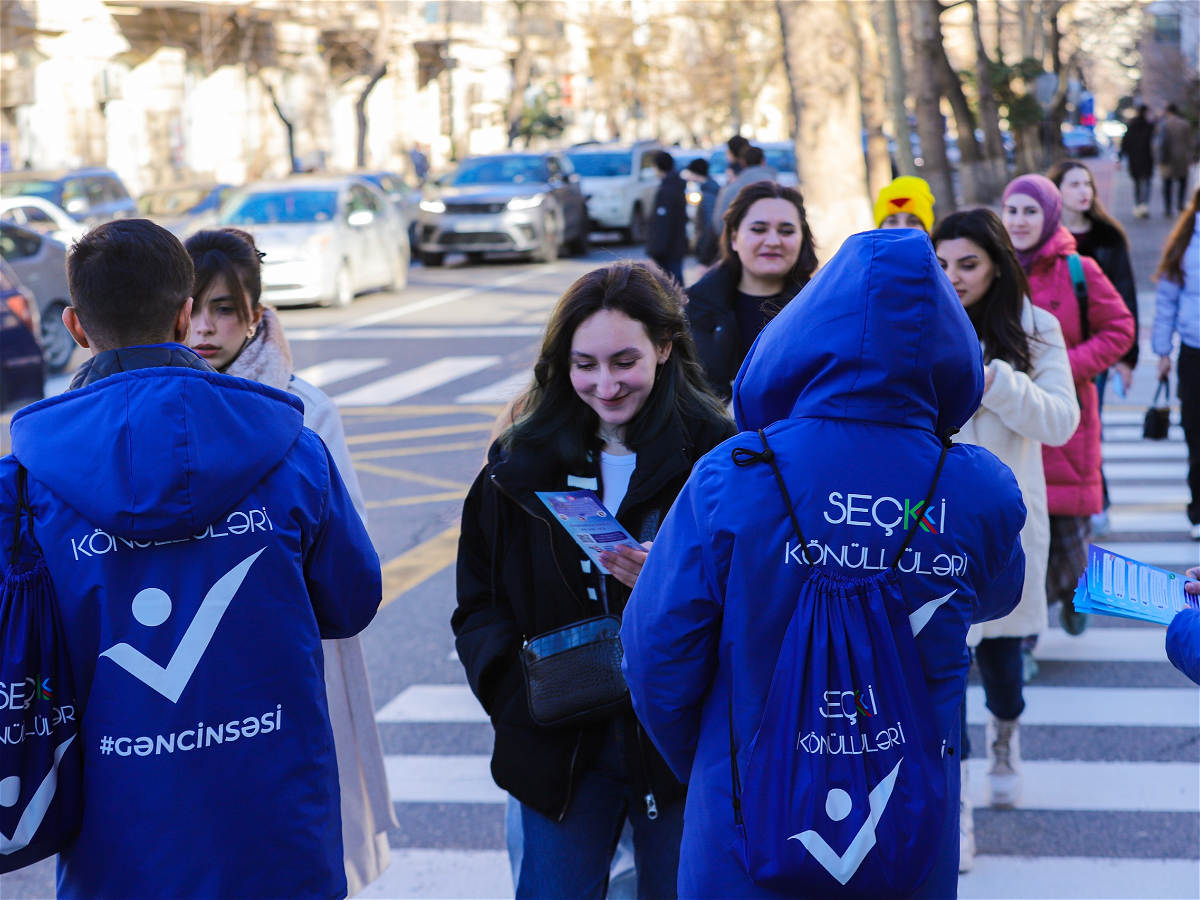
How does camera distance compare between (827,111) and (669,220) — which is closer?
(827,111)

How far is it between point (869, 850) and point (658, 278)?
1510 millimetres

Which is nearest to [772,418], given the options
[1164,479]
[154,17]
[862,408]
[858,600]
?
[862,408]

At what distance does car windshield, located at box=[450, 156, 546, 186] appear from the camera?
24.2m

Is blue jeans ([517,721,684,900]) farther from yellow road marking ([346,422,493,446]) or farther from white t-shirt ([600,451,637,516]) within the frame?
yellow road marking ([346,422,493,446])

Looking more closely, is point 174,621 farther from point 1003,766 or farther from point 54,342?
point 54,342

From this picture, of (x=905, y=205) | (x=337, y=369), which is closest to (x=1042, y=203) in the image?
(x=905, y=205)

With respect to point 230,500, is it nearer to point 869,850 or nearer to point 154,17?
point 869,850

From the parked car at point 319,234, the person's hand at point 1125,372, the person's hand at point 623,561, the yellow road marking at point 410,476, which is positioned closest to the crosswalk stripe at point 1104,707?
the person's hand at point 1125,372

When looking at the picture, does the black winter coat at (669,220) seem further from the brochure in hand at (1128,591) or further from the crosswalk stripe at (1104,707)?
the brochure in hand at (1128,591)

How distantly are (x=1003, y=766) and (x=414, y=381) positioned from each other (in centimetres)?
960

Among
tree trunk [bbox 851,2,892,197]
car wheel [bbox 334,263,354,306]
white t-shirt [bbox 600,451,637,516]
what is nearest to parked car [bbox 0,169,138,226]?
car wheel [bbox 334,263,354,306]

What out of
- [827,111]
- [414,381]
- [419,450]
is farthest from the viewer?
[414,381]

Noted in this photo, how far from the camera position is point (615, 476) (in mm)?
2957

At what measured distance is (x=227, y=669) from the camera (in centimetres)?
232
